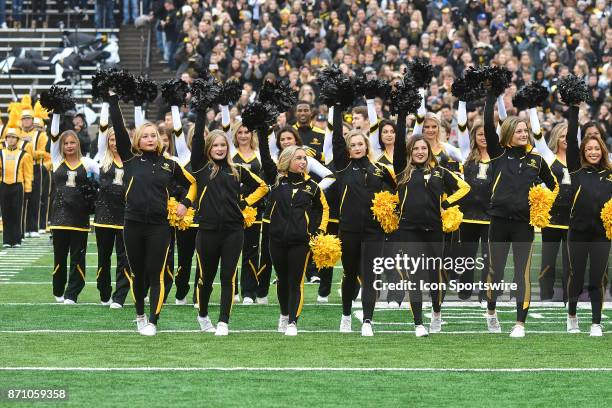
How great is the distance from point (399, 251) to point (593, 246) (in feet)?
5.13

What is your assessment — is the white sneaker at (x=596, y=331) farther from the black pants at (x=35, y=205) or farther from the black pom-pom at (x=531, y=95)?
the black pants at (x=35, y=205)

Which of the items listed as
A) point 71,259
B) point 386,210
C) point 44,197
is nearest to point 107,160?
point 71,259

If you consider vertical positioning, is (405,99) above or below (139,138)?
above

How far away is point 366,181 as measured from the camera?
11211mm

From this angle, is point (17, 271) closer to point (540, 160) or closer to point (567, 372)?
point (540, 160)

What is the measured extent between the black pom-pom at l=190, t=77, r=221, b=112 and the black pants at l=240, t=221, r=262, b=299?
251 cm

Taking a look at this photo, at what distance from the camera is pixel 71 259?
1366 cm

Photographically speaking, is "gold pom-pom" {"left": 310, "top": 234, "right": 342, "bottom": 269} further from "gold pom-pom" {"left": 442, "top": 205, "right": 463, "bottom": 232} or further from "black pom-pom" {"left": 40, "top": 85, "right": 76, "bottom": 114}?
"black pom-pom" {"left": 40, "top": 85, "right": 76, "bottom": 114}

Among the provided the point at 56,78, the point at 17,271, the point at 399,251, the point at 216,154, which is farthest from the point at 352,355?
the point at 56,78

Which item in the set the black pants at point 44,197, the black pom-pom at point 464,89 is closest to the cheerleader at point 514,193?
the black pom-pom at point 464,89

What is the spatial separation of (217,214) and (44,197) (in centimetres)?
1271

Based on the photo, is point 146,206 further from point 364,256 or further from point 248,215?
point 364,256

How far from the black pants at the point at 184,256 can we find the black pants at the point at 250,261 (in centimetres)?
51

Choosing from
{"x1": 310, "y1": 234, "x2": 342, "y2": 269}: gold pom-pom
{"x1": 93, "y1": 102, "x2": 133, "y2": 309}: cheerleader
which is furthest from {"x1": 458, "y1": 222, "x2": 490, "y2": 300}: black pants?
{"x1": 93, "y1": 102, "x2": 133, "y2": 309}: cheerleader
